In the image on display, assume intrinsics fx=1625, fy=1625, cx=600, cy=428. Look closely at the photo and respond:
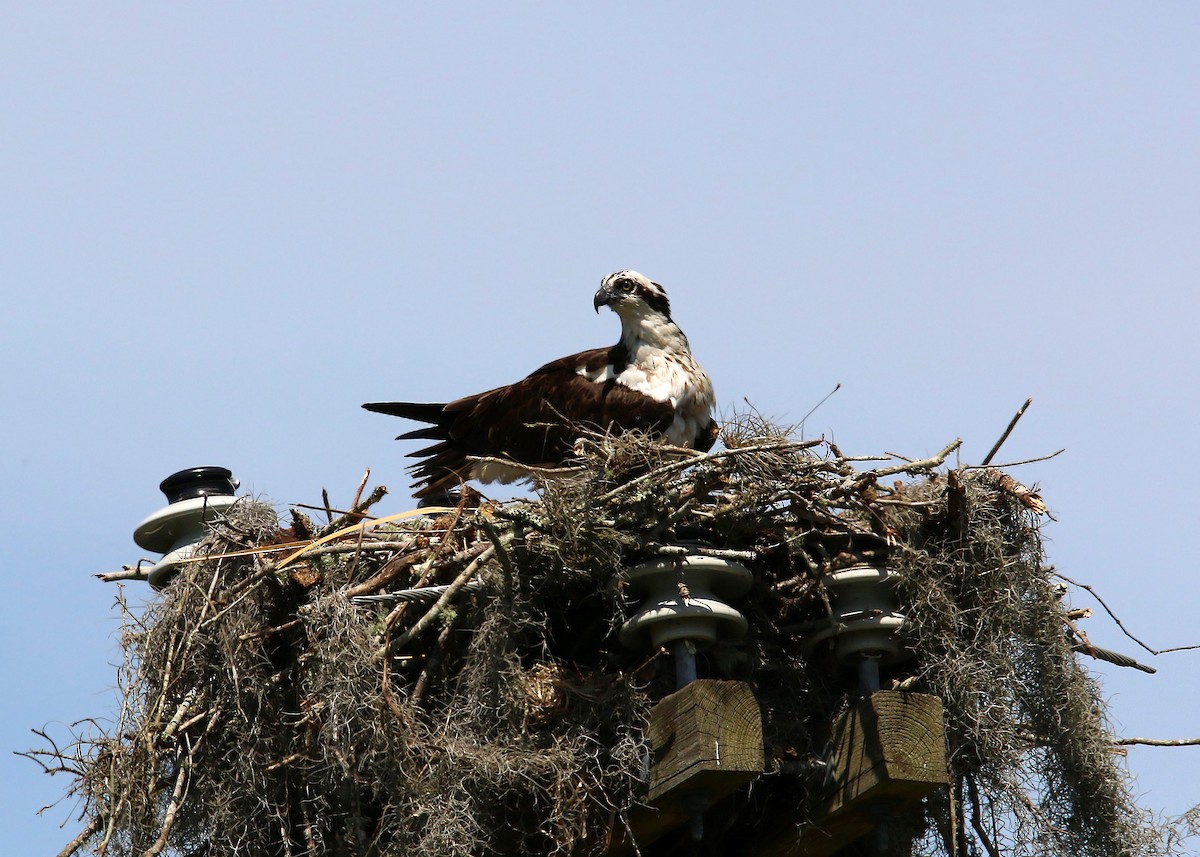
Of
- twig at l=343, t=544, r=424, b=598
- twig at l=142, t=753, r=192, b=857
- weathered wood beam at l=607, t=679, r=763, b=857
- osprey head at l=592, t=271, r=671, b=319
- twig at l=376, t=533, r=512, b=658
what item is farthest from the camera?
osprey head at l=592, t=271, r=671, b=319

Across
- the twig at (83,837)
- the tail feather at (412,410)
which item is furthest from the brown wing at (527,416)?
the twig at (83,837)

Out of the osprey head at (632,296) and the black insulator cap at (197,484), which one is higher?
the osprey head at (632,296)

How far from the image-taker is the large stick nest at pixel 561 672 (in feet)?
14.8

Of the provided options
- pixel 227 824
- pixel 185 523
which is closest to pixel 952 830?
pixel 227 824

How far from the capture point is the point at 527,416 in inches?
275

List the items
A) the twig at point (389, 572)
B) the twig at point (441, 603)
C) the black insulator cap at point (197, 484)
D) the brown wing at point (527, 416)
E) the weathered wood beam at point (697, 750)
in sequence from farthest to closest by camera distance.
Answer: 1. the brown wing at point (527, 416)
2. the black insulator cap at point (197, 484)
3. the twig at point (389, 572)
4. the twig at point (441, 603)
5. the weathered wood beam at point (697, 750)

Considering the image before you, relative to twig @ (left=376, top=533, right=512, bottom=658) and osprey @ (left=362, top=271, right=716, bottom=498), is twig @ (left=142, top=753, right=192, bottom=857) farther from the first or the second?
osprey @ (left=362, top=271, right=716, bottom=498)

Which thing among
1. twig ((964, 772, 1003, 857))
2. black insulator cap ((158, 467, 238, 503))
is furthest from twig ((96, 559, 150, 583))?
twig ((964, 772, 1003, 857))

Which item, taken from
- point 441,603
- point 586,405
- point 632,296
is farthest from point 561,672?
point 632,296

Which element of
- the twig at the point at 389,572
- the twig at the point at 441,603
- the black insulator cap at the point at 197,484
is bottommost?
the twig at the point at 441,603

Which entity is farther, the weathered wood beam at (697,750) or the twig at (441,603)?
the twig at (441,603)

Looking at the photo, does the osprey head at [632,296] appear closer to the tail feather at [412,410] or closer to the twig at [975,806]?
the tail feather at [412,410]

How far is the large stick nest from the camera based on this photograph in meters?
4.50

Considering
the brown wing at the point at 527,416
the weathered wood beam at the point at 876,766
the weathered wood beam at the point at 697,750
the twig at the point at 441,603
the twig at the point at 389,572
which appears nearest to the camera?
the weathered wood beam at the point at 697,750
